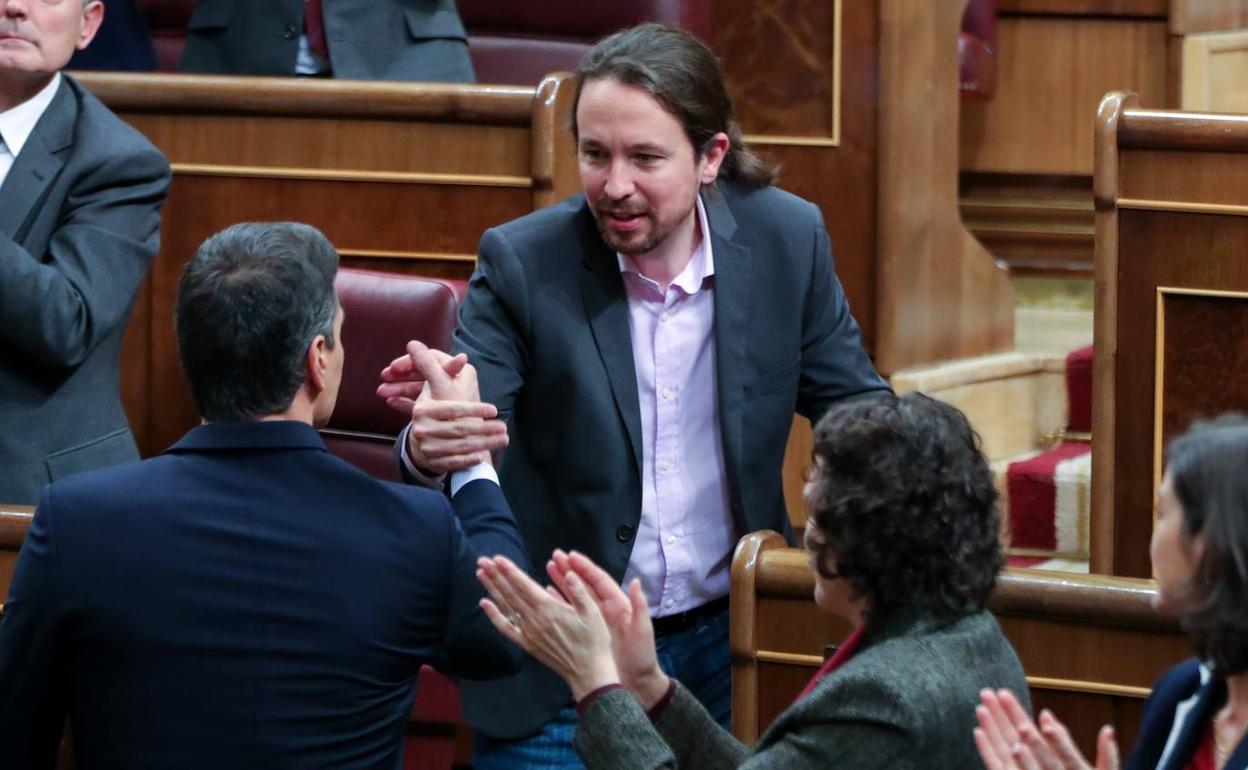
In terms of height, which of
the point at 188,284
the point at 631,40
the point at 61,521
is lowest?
the point at 61,521

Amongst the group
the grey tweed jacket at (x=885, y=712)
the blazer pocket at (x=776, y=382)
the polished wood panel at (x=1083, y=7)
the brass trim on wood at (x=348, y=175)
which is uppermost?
the polished wood panel at (x=1083, y=7)

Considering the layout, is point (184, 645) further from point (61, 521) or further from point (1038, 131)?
point (1038, 131)

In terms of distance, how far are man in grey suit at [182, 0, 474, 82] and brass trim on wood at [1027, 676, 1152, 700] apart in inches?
40.7

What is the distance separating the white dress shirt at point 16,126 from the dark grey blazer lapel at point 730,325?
0.55m

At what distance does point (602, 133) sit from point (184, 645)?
0.46m

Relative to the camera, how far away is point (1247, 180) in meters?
1.52

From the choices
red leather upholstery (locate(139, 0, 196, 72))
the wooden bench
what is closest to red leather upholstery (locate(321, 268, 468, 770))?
the wooden bench

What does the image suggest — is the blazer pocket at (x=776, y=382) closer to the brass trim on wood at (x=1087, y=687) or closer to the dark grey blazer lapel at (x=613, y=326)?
the dark grey blazer lapel at (x=613, y=326)

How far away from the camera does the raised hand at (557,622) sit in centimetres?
92

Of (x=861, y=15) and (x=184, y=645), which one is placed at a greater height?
(x=861, y=15)

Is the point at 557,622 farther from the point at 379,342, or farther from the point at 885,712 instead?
the point at 379,342

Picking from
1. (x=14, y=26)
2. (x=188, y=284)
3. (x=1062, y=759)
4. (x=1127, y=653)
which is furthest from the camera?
(x=14, y=26)

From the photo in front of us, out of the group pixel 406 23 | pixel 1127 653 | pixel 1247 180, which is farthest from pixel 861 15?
pixel 1127 653

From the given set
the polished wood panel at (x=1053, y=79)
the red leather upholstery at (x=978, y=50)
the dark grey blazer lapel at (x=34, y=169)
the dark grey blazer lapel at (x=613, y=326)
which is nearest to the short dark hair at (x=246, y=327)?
the dark grey blazer lapel at (x=613, y=326)
